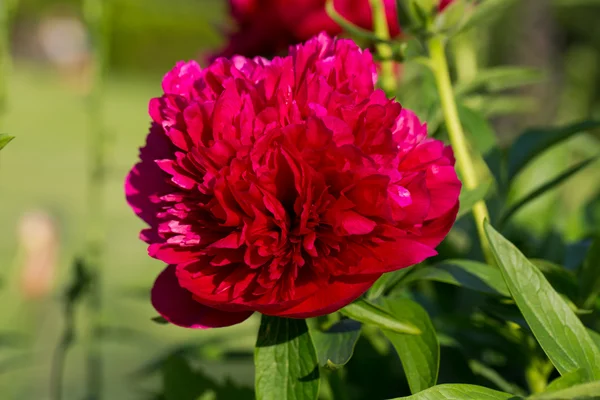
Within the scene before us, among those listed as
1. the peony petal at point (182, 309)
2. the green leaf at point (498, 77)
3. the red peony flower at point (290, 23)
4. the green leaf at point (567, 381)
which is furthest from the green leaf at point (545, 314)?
the red peony flower at point (290, 23)

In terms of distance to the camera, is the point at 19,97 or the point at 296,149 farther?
the point at 19,97

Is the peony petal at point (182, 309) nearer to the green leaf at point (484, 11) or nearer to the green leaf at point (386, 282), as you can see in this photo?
the green leaf at point (386, 282)

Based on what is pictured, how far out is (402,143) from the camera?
0.44 m

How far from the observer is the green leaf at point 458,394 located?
0.38 m

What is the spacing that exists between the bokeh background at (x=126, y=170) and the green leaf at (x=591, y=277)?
0.14 m

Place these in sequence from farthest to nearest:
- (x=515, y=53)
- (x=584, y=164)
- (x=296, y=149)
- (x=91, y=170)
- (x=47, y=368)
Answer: (x=515, y=53) → (x=47, y=368) → (x=91, y=170) → (x=584, y=164) → (x=296, y=149)

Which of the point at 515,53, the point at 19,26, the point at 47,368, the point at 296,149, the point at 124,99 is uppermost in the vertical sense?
the point at 19,26

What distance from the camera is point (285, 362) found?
1.40 ft

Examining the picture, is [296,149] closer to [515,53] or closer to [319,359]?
[319,359]

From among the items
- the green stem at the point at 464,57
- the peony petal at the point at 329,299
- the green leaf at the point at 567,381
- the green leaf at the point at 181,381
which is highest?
the green stem at the point at 464,57

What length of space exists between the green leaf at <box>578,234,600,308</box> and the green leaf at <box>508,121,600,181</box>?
102 mm

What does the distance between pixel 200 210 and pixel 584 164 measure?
29 centimetres

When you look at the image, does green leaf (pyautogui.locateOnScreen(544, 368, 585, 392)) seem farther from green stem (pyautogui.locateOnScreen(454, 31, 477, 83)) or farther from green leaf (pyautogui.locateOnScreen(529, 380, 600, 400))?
green stem (pyautogui.locateOnScreen(454, 31, 477, 83))

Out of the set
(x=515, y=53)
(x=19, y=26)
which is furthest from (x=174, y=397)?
(x=19, y=26)
